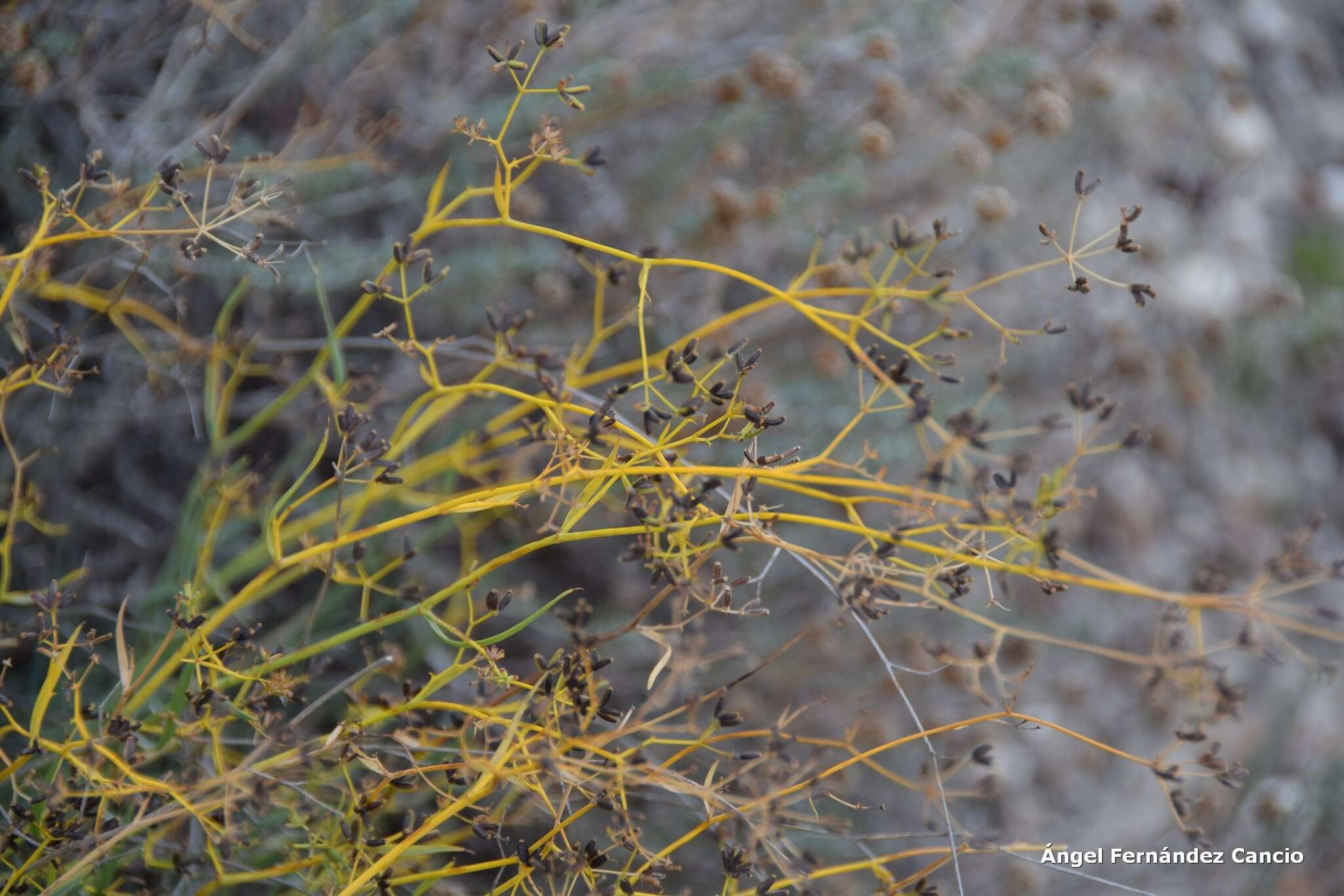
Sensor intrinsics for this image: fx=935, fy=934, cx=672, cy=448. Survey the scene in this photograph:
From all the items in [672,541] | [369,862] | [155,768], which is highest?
[672,541]

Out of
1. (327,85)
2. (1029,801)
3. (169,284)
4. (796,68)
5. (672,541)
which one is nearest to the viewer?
(672,541)

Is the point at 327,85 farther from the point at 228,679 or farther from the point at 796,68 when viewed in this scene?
the point at 228,679

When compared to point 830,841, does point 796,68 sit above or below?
above

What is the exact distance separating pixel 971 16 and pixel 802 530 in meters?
1.55

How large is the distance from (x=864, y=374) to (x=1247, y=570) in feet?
5.85

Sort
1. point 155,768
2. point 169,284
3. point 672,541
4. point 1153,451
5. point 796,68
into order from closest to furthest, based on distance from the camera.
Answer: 1. point 672,541
2. point 155,768
3. point 169,284
4. point 796,68
5. point 1153,451

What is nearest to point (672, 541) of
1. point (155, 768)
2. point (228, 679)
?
point (228, 679)

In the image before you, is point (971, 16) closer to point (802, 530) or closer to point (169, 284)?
point (802, 530)

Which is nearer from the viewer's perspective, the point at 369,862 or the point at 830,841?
the point at 369,862

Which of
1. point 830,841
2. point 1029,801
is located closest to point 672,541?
point 830,841

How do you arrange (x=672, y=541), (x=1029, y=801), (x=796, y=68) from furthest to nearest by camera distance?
(x=1029, y=801), (x=796, y=68), (x=672, y=541)

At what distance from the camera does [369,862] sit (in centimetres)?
102

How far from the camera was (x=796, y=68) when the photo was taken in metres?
1.91

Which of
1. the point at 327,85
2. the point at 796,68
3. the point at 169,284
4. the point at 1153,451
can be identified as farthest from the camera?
the point at 1153,451
